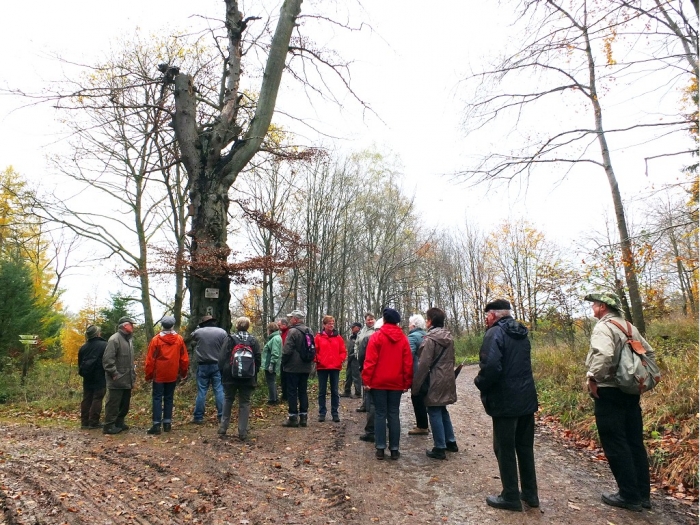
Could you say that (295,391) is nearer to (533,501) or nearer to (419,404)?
(419,404)

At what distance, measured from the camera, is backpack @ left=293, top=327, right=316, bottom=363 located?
753 cm

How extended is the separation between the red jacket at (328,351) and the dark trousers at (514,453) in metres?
4.20

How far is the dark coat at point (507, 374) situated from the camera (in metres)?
4.16

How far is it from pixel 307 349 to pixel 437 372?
2584 millimetres

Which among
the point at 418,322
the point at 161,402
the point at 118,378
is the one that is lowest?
the point at 161,402

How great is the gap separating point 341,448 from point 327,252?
1313 cm

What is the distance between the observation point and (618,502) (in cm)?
418

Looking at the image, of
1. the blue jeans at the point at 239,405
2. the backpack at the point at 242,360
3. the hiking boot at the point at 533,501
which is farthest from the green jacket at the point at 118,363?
the hiking boot at the point at 533,501

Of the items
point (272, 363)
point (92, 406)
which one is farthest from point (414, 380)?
point (92, 406)

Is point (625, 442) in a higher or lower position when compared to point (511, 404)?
lower

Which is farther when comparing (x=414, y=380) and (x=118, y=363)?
(x=118, y=363)

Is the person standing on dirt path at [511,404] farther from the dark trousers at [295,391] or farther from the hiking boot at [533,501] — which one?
the dark trousers at [295,391]

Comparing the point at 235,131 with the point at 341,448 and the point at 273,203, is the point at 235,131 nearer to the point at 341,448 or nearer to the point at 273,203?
the point at 341,448

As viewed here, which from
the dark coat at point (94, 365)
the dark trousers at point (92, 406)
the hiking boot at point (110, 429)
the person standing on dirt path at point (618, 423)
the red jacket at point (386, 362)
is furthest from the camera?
the dark coat at point (94, 365)
